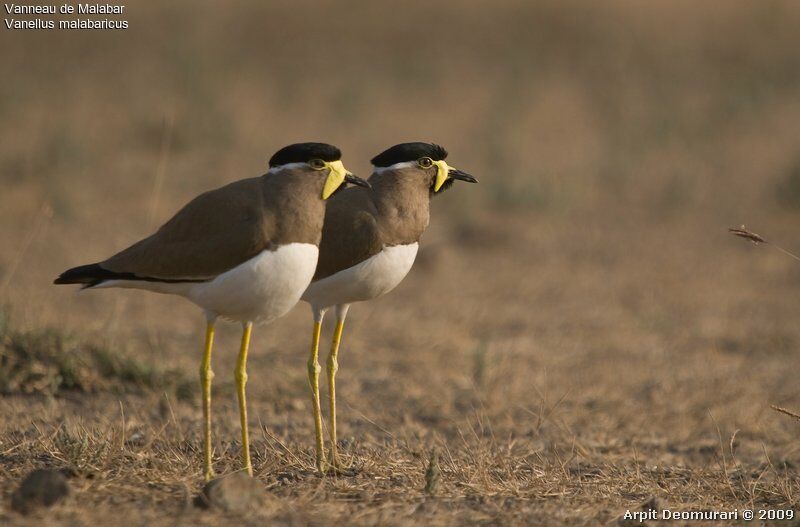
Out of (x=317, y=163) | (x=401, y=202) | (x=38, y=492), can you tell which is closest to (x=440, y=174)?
(x=401, y=202)

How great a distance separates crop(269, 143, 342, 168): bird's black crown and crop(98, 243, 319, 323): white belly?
345 mm

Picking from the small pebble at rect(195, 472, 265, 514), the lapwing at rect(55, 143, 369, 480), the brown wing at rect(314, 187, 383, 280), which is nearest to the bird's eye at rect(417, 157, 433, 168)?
the brown wing at rect(314, 187, 383, 280)

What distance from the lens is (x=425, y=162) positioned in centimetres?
431

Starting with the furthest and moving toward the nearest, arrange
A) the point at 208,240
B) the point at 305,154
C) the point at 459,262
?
1. the point at 459,262
2. the point at 305,154
3. the point at 208,240

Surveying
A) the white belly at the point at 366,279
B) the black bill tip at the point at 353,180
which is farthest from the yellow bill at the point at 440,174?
the black bill tip at the point at 353,180

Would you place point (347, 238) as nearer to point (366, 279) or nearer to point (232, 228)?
point (366, 279)

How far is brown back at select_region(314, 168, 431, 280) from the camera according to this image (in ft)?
13.3

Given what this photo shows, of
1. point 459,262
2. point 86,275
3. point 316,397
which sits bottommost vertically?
point 316,397

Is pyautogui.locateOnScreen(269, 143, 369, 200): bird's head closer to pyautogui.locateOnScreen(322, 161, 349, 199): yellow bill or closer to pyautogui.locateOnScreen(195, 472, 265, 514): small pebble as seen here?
pyautogui.locateOnScreen(322, 161, 349, 199): yellow bill

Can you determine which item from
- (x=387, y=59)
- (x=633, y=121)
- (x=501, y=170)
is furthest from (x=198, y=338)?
(x=387, y=59)

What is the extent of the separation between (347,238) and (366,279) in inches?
6.8

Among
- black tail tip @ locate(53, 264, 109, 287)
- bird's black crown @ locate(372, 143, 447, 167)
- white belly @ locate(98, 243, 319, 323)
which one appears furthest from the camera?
bird's black crown @ locate(372, 143, 447, 167)

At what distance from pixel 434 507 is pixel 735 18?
16909 millimetres

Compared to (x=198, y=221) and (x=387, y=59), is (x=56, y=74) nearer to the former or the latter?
(x=387, y=59)
